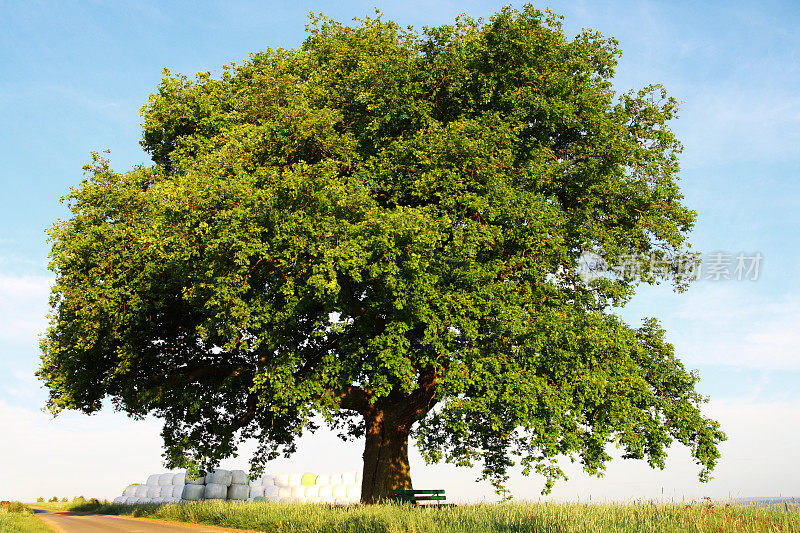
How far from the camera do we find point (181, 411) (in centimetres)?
2456

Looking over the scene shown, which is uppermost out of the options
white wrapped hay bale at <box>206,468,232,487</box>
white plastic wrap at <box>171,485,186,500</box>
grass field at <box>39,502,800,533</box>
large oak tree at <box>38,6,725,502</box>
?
large oak tree at <box>38,6,725,502</box>

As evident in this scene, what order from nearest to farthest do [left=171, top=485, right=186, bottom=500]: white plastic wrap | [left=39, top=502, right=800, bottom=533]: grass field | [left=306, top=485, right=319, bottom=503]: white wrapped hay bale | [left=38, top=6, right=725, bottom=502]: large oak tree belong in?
[left=39, top=502, right=800, bottom=533]: grass field, [left=38, top=6, right=725, bottom=502]: large oak tree, [left=306, top=485, right=319, bottom=503]: white wrapped hay bale, [left=171, top=485, right=186, bottom=500]: white plastic wrap

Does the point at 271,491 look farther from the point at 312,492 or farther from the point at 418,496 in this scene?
the point at 418,496

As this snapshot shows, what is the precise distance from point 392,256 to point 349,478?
25.2 m

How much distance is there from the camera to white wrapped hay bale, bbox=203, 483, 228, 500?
112 ft

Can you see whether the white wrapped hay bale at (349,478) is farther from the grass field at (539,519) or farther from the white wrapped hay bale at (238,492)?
the grass field at (539,519)

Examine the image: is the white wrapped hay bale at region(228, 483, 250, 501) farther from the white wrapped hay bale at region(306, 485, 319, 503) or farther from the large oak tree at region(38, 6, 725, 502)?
the large oak tree at region(38, 6, 725, 502)

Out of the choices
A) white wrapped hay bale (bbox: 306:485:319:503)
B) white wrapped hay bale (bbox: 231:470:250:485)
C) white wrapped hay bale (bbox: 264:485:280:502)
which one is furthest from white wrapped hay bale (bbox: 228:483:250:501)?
white wrapped hay bale (bbox: 306:485:319:503)

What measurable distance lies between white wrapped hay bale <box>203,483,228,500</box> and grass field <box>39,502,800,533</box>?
1729cm

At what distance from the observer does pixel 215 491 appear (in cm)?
3419

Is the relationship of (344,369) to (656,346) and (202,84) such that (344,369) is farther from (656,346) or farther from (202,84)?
(202,84)

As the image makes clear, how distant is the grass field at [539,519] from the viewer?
11.0 meters

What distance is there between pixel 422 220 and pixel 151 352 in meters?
12.6

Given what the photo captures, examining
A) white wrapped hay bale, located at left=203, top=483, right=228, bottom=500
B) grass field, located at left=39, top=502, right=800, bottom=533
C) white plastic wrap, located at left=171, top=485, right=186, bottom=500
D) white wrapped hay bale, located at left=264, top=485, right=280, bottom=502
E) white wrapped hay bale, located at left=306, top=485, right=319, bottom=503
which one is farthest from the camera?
white plastic wrap, located at left=171, top=485, right=186, bottom=500
